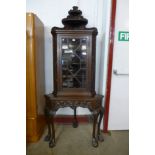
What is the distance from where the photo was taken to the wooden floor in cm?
193

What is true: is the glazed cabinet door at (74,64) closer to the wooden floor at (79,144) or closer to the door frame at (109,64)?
the door frame at (109,64)

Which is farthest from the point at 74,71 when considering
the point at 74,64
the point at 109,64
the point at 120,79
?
the point at 120,79

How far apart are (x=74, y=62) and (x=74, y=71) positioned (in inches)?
4.2

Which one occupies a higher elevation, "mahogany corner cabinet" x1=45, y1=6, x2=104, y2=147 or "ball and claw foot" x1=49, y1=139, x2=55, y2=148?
"mahogany corner cabinet" x1=45, y1=6, x2=104, y2=147

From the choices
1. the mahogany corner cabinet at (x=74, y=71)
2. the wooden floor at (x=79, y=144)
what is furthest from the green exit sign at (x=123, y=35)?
the wooden floor at (x=79, y=144)

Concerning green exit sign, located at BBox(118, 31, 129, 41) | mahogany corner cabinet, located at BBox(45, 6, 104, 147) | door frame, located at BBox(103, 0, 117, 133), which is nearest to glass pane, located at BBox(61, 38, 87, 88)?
mahogany corner cabinet, located at BBox(45, 6, 104, 147)

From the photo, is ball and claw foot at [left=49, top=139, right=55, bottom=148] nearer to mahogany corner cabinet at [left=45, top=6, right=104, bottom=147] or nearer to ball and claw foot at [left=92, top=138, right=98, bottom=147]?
mahogany corner cabinet at [left=45, top=6, right=104, bottom=147]

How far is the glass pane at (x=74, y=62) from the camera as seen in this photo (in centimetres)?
199

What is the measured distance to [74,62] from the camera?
2057 millimetres
